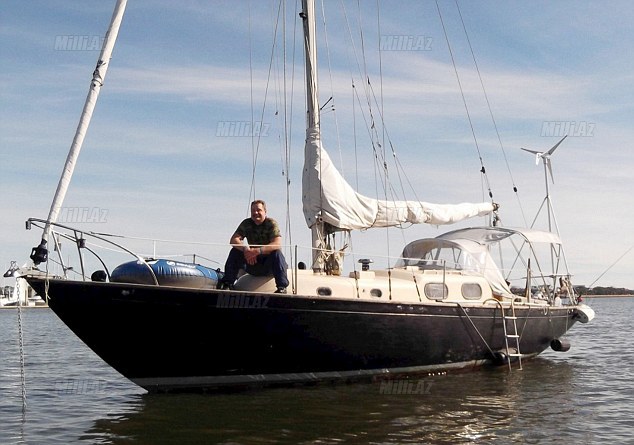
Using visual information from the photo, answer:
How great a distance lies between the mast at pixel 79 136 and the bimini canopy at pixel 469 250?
835 cm

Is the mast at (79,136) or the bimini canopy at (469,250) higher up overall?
the mast at (79,136)

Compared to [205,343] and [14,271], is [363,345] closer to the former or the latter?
[205,343]

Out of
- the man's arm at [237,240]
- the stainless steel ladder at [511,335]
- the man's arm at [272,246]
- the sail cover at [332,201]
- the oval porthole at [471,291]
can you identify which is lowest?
the stainless steel ladder at [511,335]

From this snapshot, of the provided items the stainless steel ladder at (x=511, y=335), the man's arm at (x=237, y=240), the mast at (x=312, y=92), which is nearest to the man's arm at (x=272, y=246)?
the man's arm at (x=237, y=240)

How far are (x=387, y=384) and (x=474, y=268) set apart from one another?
15.2ft

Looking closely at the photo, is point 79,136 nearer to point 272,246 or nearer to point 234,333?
point 272,246

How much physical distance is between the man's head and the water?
3.42 metres

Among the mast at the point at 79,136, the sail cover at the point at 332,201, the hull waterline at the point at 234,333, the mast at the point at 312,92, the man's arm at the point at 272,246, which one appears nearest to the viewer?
the mast at the point at 79,136

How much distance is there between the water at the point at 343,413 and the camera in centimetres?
1134

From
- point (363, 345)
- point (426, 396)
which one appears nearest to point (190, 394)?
point (363, 345)

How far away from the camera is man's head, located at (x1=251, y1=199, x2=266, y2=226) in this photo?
14180mm

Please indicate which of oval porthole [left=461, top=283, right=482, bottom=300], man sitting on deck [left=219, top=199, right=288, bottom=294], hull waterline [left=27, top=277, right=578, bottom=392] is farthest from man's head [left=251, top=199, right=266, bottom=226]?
oval porthole [left=461, top=283, right=482, bottom=300]

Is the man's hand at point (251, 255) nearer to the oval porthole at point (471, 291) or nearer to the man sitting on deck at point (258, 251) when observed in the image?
the man sitting on deck at point (258, 251)

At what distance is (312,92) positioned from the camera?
17.8m
